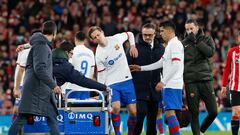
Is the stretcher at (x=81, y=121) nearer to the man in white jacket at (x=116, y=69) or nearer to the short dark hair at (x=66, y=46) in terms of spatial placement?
the short dark hair at (x=66, y=46)

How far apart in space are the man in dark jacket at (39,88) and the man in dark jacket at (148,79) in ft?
9.12

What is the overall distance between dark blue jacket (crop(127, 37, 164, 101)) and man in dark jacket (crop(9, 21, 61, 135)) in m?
2.84

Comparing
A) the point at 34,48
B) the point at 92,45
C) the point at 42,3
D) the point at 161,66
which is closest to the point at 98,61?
the point at 161,66

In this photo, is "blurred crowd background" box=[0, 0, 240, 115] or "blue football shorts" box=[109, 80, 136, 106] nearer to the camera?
"blue football shorts" box=[109, 80, 136, 106]

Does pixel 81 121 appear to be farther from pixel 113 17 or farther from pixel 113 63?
pixel 113 17

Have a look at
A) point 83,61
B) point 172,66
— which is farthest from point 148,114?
point 83,61

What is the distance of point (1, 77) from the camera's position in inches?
963

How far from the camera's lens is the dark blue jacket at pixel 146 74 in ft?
51.0

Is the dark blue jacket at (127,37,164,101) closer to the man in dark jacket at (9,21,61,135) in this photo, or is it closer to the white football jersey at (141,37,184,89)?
the white football jersey at (141,37,184,89)

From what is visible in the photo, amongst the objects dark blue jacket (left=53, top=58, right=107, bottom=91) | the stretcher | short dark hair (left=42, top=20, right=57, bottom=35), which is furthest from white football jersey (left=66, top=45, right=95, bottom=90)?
short dark hair (left=42, top=20, right=57, bottom=35)

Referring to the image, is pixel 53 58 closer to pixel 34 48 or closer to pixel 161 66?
pixel 34 48

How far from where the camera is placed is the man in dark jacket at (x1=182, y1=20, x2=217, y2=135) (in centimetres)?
1573

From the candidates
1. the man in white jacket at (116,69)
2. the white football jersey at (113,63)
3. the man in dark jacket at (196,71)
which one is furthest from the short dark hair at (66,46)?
the man in dark jacket at (196,71)

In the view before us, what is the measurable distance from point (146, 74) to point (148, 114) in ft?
2.57
